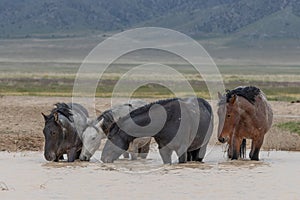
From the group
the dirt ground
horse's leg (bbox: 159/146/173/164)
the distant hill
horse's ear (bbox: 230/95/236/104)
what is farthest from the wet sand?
the distant hill

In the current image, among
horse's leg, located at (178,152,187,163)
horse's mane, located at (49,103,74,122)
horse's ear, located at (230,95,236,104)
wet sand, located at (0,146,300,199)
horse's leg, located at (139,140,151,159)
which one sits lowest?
wet sand, located at (0,146,300,199)

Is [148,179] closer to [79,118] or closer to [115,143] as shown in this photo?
[115,143]

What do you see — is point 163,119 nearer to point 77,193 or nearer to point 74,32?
point 77,193

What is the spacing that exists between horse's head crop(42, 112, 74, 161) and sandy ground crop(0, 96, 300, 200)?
294 millimetres

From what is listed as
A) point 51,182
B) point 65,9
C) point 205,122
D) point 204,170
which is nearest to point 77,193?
point 51,182

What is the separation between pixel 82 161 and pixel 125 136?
1194mm

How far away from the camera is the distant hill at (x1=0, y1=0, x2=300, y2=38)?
168 meters

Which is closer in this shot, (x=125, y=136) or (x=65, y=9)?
(x=125, y=136)

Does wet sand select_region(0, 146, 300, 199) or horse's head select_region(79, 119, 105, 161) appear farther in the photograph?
horse's head select_region(79, 119, 105, 161)

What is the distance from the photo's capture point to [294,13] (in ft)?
562

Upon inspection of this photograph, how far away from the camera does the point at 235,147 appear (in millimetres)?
15555

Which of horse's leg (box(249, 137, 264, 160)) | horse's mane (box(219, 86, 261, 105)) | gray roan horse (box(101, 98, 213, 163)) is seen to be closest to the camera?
gray roan horse (box(101, 98, 213, 163))

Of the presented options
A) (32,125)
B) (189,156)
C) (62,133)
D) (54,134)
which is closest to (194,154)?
(189,156)

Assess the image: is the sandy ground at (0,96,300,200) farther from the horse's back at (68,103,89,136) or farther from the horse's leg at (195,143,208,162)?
the horse's back at (68,103,89,136)
